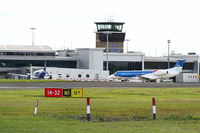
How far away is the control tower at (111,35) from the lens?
186125mm

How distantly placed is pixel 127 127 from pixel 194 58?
162 metres

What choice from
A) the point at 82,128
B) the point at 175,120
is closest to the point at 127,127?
the point at 82,128

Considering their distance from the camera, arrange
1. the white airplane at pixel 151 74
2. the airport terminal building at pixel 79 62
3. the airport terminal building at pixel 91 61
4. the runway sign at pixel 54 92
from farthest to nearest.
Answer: the white airplane at pixel 151 74 → the airport terminal building at pixel 79 62 → the airport terminal building at pixel 91 61 → the runway sign at pixel 54 92

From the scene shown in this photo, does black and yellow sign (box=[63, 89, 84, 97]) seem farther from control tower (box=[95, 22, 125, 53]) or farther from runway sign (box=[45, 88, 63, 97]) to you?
control tower (box=[95, 22, 125, 53])

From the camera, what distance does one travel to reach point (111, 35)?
186m

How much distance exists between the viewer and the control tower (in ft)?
611

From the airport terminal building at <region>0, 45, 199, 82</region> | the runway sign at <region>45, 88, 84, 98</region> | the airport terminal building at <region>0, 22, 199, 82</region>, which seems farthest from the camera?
the airport terminal building at <region>0, 45, 199, 82</region>

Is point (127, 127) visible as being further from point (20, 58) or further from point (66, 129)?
point (20, 58)

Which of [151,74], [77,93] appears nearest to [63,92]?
[77,93]

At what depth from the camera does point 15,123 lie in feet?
87.1

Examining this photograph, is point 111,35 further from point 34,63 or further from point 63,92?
point 63,92

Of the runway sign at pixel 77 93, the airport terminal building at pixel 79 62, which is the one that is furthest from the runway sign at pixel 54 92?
the airport terminal building at pixel 79 62

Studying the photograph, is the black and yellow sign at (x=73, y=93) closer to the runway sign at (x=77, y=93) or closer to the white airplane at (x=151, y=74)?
the runway sign at (x=77, y=93)

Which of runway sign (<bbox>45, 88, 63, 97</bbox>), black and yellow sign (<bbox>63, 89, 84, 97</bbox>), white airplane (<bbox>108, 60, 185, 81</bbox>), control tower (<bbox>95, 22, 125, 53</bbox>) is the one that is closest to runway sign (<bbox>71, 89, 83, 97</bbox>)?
black and yellow sign (<bbox>63, 89, 84, 97</bbox>)
